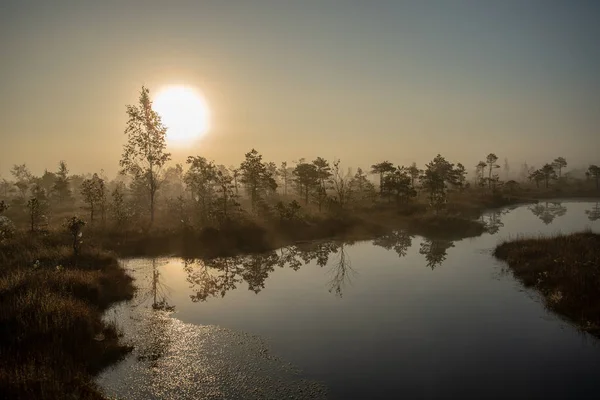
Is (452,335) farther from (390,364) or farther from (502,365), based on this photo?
(390,364)

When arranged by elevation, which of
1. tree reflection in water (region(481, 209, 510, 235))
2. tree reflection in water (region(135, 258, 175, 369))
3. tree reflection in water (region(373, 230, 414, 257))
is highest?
tree reflection in water (region(481, 209, 510, 235))

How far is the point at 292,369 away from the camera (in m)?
13.2

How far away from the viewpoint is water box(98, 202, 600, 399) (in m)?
12.1

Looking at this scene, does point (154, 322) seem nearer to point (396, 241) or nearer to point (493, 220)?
point (396, 241)

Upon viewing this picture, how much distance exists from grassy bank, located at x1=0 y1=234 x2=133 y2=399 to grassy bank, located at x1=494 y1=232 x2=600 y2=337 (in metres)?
20.6

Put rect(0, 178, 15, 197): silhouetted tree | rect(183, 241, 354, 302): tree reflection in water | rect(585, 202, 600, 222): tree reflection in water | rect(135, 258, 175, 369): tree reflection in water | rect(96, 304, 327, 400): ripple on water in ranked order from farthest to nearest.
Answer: rect(0, 178, 15, 197): silhouetted tree < rect(585, 202, 600, 222): tree reflection in water < rect(183, 241, 354, 302): tree reflection in water < rect(135, 258, 175, 369): tree reflection in water < rect(96, 304, 327, 400): ripple on water

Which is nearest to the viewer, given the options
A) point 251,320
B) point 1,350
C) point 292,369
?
point 1,350

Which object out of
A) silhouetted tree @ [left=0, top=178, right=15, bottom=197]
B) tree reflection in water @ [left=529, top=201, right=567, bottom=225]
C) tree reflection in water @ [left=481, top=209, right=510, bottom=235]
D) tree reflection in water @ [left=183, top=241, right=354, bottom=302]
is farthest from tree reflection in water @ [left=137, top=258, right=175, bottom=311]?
silhouetted tree @ [left=0, top=178, right=15, bottom=197]

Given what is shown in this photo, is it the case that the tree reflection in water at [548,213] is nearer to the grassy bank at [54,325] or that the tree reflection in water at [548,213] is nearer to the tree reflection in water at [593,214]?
the tree reflection in water at [593,214]

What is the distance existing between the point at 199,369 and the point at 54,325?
6.13 m

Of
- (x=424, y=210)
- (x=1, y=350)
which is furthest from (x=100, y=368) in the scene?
(x=424, y=210)

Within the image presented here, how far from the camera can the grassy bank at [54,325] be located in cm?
1059

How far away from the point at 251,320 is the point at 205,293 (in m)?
5.73

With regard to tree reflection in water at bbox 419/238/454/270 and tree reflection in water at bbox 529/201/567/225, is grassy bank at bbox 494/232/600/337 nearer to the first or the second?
tree reflection in water at bbox 419/238/454/270
